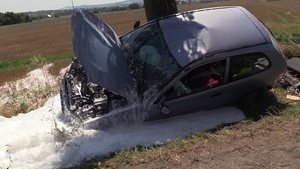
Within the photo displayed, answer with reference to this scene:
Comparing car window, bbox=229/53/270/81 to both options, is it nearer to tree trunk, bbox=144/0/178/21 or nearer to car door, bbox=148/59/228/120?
car door, bbox=148/59/228/120

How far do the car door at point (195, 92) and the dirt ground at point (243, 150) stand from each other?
1.85 feet

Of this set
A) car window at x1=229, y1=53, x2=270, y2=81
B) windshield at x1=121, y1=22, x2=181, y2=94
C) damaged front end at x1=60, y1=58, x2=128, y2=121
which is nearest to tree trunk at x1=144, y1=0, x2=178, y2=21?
windshield at x1=121, y1=22, x2=181, y2=94

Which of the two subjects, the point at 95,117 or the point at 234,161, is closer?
the point at 234,161

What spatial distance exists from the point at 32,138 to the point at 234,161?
9.06ft

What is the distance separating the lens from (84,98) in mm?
5723

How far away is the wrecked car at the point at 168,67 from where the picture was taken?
5355 mm

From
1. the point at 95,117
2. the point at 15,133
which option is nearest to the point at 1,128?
the point at 15,133

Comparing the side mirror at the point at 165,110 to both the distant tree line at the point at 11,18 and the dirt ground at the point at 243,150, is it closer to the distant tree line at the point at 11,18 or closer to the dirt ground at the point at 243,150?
the dirt ground at the point at 243,150

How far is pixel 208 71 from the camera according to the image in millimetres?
5574

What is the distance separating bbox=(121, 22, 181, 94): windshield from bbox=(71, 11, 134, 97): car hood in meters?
0.14

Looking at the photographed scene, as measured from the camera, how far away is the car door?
5416mm

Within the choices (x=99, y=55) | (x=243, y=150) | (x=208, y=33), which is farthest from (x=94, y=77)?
(x=243, y=150)

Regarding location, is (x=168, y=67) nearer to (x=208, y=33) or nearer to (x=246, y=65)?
(x=208, y=33)

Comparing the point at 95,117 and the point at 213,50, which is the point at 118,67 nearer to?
the point at 95,117
